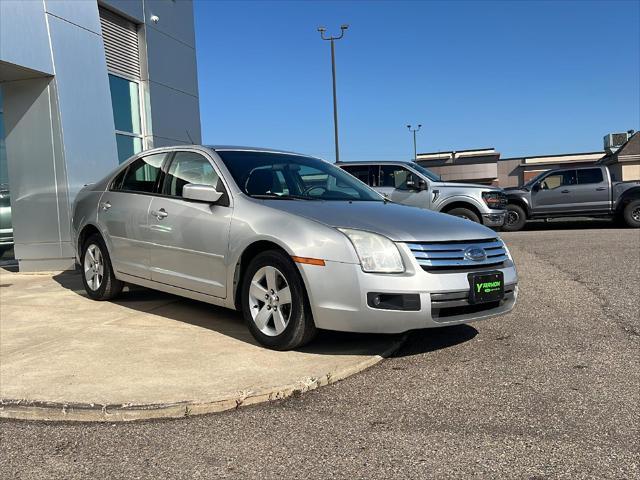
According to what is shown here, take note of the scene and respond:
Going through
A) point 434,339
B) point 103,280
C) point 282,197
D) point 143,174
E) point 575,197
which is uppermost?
point 143,174

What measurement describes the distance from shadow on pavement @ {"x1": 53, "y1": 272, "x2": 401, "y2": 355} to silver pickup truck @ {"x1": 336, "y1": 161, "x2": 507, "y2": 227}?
6.25m

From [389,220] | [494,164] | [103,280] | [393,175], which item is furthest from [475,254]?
[494,164]

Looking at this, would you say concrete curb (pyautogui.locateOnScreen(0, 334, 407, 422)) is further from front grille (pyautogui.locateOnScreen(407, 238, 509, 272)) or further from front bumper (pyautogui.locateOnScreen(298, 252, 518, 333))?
front grille (pyautogui.locateOnScreen(407, 238, 509, 272))

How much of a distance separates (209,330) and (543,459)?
3.13 meters

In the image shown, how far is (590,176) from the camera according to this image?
1562 centimetres

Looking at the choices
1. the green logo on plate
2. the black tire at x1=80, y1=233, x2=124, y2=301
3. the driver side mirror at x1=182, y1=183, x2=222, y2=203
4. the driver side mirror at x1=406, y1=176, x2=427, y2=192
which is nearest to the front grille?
the green logo on plate

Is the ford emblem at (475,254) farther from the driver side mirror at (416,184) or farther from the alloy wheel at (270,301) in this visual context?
the driver side mirror at (416,184)

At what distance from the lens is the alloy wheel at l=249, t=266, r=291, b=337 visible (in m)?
4.38

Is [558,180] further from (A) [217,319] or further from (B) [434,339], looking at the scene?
(A) [217,319]

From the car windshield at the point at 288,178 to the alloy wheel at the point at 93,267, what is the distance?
2.15 meters

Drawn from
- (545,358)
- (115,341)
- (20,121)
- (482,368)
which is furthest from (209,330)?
(20,121)

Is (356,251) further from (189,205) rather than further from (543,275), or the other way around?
(543,275)

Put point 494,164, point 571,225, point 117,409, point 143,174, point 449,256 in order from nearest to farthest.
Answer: point 117,409 < point 449,256 < point 143,174 < point 571,225 < point 494,164

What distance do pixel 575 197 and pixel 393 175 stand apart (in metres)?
6.09
